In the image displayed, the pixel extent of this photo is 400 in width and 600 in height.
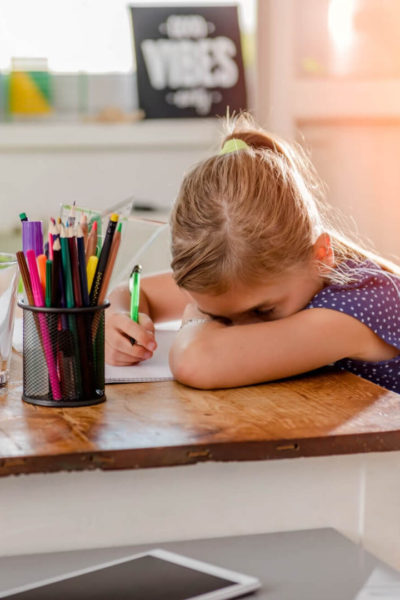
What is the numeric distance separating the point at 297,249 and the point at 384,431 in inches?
15.1

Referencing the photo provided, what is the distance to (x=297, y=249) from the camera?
1.21 meters

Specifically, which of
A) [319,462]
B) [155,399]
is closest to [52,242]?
[155,399]

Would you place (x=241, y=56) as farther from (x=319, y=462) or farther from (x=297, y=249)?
(x=319, y=462)

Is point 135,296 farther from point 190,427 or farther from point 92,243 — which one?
point 190,427

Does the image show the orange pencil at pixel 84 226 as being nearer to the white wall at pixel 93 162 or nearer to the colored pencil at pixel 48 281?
the colored pencil at pixel 48 281

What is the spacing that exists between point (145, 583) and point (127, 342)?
0.47 m

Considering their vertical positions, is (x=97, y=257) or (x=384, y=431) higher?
(x=97, y=257)

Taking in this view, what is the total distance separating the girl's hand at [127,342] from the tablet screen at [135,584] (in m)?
0.41

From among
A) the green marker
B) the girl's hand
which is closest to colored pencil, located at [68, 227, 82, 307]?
the girl's hand

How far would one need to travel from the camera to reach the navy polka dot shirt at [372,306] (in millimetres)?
1236

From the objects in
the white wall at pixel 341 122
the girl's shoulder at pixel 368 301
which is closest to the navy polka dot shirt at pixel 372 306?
the girl's shoulder at pixel 368 301

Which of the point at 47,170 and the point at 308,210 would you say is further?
the point at 47,170

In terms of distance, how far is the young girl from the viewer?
1.17 metres

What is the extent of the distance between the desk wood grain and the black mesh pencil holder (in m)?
0.02
